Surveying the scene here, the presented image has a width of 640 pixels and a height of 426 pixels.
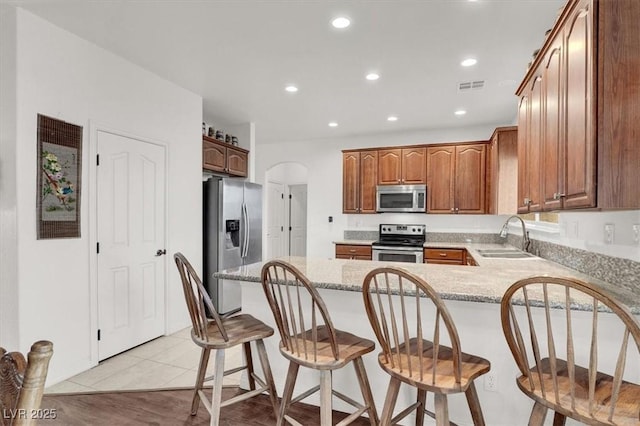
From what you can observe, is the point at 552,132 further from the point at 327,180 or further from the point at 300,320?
the point at 327,180

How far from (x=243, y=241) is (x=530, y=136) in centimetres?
338

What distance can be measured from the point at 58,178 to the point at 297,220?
535 cm

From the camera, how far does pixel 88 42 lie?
2.87m

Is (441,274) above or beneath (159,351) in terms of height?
above

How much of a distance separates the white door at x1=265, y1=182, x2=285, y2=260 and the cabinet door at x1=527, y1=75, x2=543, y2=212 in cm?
536

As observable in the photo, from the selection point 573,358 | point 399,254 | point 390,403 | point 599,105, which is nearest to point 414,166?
point 399,254

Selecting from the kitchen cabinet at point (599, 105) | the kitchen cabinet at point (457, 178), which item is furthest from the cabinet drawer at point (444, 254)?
the kitchen cabinet at point (599, 105)

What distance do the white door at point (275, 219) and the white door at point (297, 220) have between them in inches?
9.3

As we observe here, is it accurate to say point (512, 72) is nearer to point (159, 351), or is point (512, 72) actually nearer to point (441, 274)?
point (441, 274)

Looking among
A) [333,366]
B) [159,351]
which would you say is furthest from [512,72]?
[159,351]

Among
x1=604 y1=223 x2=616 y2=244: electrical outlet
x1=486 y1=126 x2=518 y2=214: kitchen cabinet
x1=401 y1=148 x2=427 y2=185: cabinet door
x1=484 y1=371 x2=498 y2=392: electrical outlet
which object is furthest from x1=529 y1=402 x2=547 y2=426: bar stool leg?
x1=401 y1=148 x2=427 y2=185: cabinet door

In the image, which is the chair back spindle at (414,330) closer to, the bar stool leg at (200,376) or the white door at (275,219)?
the bar stool leg at (200,376)

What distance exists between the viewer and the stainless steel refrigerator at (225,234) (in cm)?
429

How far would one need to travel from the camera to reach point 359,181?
18.6 ft
